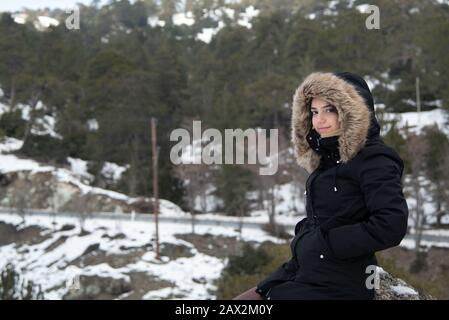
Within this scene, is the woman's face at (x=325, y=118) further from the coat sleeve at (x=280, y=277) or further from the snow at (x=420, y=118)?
the snow at (x=420, y=118)

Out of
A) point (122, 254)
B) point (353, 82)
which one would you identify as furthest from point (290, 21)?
point (353, 82)

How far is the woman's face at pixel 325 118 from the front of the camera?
7.21 feet

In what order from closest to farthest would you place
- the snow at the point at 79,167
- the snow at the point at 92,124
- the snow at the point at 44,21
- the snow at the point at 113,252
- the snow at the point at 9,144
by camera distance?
the snow at the point at 113,252 < the snow at the point at 9,144 < the snow at the point at 79,167 < the snow at the point at 92,124 < the snow at the point at 44,21

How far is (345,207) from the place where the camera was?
203 cm

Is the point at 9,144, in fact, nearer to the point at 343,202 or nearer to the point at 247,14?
the point at 343,202

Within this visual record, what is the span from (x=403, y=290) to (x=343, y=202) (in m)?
1.19

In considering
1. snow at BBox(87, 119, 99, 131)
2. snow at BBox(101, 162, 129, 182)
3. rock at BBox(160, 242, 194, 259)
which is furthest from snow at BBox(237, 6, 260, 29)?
rock at BBox(160, 242, 194, 259)

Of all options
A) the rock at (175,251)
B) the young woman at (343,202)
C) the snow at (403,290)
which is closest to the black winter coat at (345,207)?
the young woman at (343,202)

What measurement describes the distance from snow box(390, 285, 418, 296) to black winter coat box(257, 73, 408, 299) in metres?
0.80

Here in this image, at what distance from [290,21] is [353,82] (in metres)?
46.1

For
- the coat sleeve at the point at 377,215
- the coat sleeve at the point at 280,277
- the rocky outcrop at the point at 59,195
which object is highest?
the coat sleeve at the point at 377,215

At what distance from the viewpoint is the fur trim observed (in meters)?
2.05

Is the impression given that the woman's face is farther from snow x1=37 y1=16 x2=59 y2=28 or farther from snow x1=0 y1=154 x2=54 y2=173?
snow x1=37 y1=16 x2=59 y2=28
